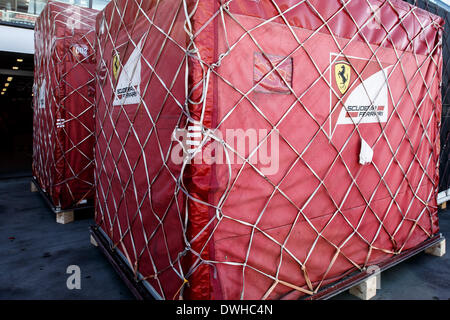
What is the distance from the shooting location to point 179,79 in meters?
1.46

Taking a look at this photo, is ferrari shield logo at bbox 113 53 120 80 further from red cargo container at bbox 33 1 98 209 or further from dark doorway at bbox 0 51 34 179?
dark doorway at bbox 0 51 34 179

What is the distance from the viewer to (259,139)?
156cm

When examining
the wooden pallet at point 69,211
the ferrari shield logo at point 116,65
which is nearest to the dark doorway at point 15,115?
the wooden pallet at point 69,211

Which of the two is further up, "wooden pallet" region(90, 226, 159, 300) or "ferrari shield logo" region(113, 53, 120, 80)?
"ferrari shield logo" region(113, 53, 120, 80)

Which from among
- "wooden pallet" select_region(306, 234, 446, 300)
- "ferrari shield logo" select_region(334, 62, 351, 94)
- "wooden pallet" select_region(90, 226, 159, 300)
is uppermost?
"ferrari shield logo" select_region(334, 62, 351, 94)

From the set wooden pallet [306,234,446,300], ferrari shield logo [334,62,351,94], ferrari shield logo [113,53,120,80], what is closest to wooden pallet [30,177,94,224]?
ferrari shield logo [113,53,120,80]

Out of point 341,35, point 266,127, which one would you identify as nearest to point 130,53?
point 266,127

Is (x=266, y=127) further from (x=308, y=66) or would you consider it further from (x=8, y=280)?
(x=8, y=280)
